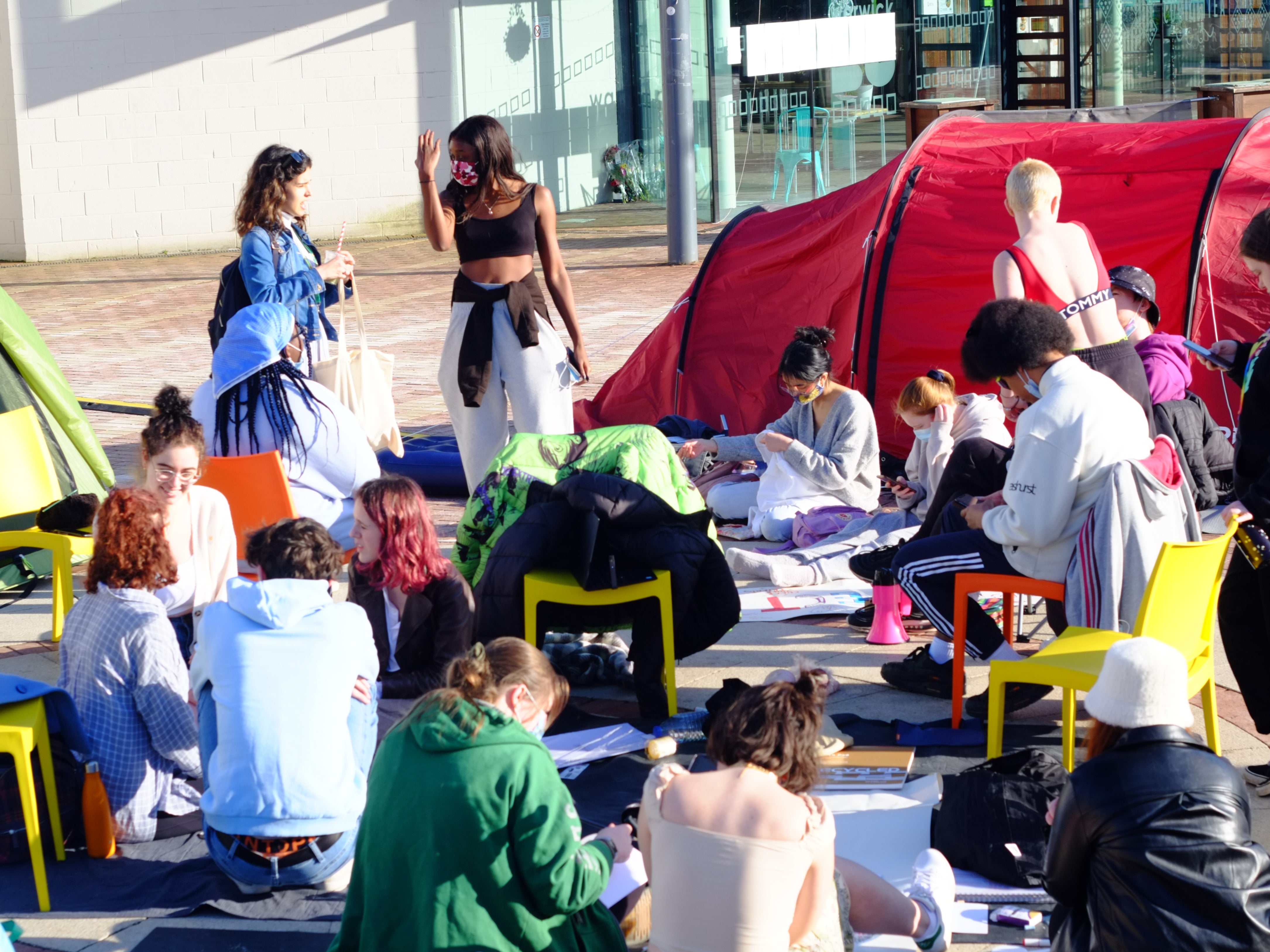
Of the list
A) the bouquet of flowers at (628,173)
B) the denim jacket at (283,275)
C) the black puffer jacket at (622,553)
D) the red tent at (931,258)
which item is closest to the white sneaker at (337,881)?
the black puffer jacket at (622,553)

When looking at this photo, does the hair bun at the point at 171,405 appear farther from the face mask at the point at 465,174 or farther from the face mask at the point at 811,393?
the face mask at the point at 811,393

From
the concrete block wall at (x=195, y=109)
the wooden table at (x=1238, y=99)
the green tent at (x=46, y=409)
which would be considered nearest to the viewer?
the green tent at (x=46, y=409)

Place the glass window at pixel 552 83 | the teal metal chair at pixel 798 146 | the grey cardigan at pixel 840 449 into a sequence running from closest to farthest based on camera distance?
the grey cardigan at pixel 840 449
the teal metal chair at pixel 798 146
the glass window at pixel 552 83

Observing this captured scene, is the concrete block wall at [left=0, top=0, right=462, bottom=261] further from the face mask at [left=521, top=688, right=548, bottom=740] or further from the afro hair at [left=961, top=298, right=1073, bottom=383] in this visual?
the face mask at [left=521, top=688, right=548, bottom=740]

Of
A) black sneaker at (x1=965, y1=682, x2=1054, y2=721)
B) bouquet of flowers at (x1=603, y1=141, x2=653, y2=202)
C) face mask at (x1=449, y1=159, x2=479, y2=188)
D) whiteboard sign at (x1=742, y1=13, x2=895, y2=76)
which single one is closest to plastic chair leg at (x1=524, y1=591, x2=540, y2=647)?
black sneaker at (x1=965, y1=682, x2=1054, y2=721)

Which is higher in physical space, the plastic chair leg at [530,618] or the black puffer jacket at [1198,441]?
the black puffer jacket at [1198,441]

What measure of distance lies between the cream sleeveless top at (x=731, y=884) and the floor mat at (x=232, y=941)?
3.48 feet

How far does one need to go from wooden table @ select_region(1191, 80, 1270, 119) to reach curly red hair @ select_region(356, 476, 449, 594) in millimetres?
7773

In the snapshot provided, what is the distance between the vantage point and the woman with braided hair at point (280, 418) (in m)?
5.01

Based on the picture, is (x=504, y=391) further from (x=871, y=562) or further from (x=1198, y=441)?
(x=1198, y=441)

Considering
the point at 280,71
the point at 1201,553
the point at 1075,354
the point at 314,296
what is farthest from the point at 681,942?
the point at 280,71

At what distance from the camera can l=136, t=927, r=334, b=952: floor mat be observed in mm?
3359

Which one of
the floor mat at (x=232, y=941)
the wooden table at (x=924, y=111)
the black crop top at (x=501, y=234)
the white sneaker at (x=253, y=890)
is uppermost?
the wooden table at (x=924, y=111)

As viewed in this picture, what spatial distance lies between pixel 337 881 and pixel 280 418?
1.93 meters
